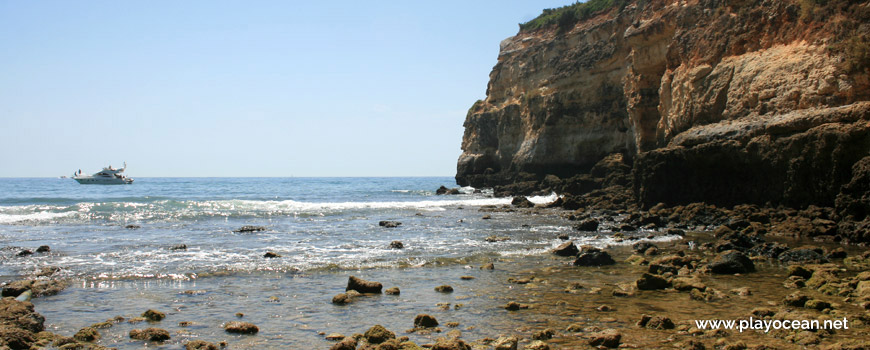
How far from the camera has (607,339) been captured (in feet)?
23.7

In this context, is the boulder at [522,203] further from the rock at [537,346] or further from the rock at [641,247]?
the rock at [537,346]

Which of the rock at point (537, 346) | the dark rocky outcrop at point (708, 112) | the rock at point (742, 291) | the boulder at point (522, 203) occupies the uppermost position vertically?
the dark rocky outcrop at point (708, 112)

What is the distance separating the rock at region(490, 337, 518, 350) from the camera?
708 cm

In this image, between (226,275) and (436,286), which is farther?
(226,275)

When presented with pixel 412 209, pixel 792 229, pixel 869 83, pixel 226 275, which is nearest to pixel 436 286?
pixel 226 275

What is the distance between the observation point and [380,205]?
3997 centimetres

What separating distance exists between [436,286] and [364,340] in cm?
390

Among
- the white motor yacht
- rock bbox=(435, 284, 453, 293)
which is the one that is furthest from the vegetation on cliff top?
the white motor yacht

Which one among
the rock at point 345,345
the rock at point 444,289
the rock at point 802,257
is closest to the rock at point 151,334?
the rock at point 345,345

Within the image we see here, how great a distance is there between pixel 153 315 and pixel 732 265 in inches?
443

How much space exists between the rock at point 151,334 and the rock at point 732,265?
10653 mm

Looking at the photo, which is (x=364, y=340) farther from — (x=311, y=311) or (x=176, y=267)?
(x=176, y=267)

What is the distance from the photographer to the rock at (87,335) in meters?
7.86

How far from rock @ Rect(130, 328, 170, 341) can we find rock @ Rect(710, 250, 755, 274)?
35.0 feet
